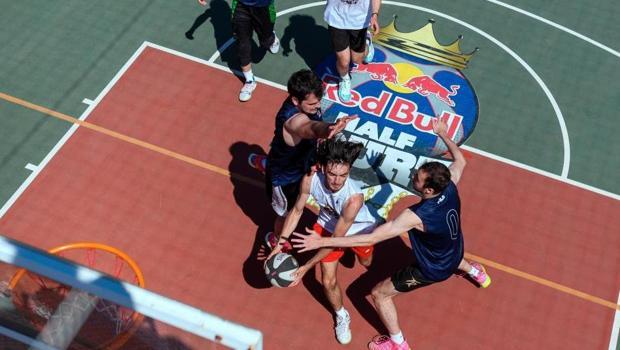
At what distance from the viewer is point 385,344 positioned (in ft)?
26.7

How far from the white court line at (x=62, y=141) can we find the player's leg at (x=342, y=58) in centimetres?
359

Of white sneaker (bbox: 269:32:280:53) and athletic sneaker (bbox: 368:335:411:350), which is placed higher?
white sneaker (bbox: 269:32:280:53)

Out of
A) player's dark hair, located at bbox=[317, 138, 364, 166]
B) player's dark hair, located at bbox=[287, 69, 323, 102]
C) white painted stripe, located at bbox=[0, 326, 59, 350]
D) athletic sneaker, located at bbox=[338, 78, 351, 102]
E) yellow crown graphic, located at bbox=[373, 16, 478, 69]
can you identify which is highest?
yellow crown graphic, located at bbox=[373, 16, 478, 69]

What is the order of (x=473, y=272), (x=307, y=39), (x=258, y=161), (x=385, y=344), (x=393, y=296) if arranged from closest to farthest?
(x=393, y=296)
(x=385, y=344)
(x=473, y=272)
(x=258, y=161)
(x=307, y=39)

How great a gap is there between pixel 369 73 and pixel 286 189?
4.03m

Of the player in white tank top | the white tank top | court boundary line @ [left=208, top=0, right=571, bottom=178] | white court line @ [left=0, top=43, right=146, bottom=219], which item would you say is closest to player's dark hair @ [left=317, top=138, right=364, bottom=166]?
the player in white tank top

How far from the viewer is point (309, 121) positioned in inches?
286

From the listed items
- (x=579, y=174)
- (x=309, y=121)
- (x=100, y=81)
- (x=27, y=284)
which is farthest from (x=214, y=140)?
(x=579, y=174)

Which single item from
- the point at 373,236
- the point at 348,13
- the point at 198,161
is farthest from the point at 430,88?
the point at 373,236

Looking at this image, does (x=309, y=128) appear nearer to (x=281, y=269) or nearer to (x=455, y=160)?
(x=281, y=269)

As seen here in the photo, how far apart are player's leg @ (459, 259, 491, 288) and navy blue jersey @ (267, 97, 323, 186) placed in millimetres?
2579

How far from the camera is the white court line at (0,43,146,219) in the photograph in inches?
374

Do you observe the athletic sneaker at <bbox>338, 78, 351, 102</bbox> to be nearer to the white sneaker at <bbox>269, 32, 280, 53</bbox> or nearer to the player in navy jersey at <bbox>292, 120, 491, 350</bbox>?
the white sneaker at <bbox>269, 32, 280, 53</bbox>

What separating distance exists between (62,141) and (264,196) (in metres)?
3.37
